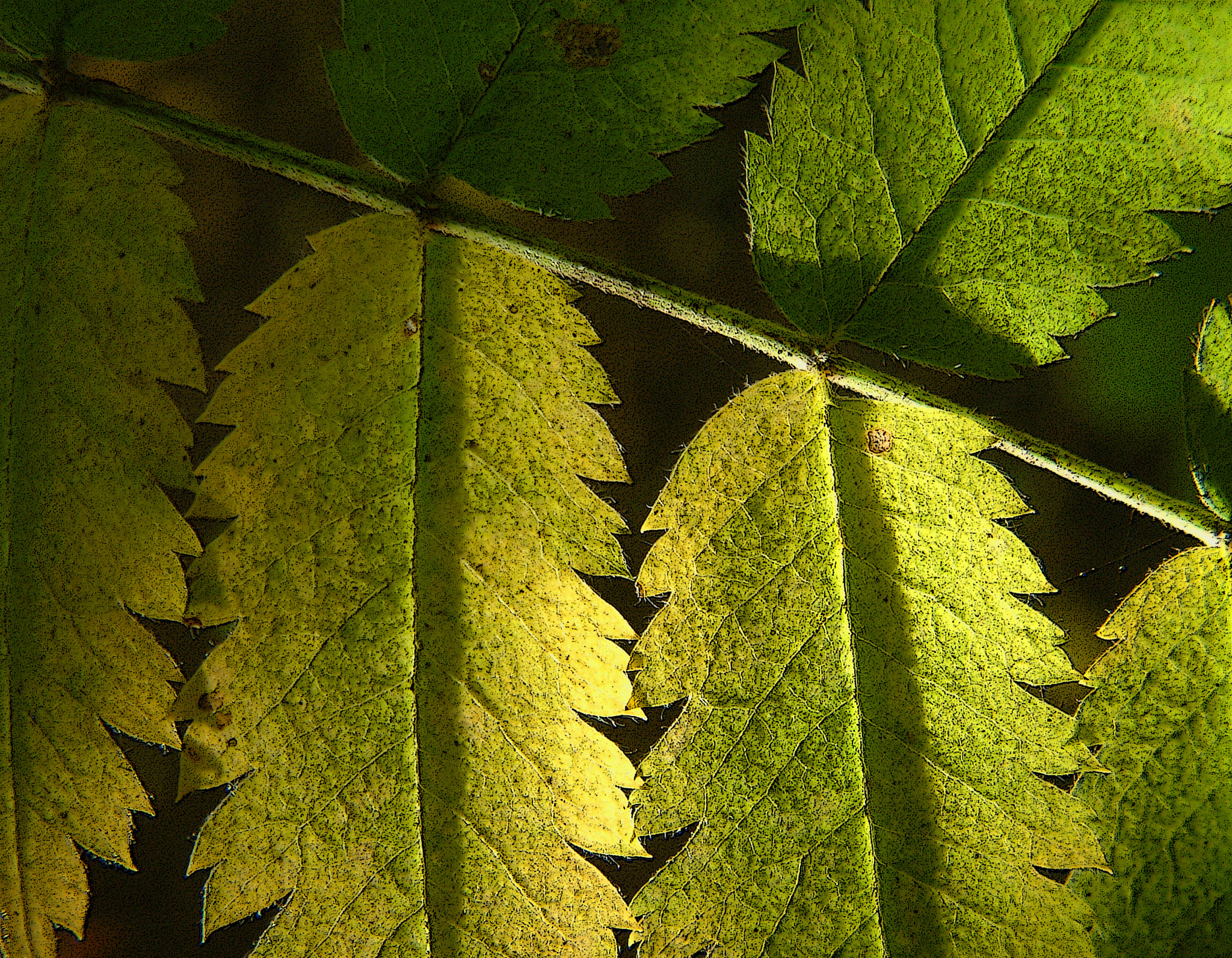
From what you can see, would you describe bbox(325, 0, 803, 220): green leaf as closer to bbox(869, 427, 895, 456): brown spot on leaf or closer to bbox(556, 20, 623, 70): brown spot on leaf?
bbox(556, 20, 623, 70): brown spot on leaf

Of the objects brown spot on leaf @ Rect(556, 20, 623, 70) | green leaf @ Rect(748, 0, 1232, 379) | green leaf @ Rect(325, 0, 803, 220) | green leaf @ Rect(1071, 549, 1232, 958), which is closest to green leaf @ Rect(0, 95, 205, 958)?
green leaf @ Rect(325, 0, 803, 220)

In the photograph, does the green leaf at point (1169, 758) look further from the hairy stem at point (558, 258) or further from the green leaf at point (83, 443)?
the green leaf at point (83, 443)

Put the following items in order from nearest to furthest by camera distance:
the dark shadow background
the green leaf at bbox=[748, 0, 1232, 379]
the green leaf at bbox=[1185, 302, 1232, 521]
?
the green leaf at bbox=[748, 0, 1232, 379]
the green leaf at bbox=[1185, 302, 1232, 521]
the dark shadow background

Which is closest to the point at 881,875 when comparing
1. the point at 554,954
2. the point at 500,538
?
the point at 554,954

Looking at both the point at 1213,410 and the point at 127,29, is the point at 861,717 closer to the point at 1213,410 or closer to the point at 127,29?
the point at 1213,410

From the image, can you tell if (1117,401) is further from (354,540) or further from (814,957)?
(354,540)

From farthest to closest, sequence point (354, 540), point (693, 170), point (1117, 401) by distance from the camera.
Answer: point (693, 170), point (1117, 401), point (354, 540)
